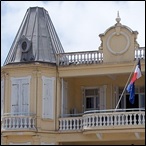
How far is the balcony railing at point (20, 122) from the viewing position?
28.5 metres

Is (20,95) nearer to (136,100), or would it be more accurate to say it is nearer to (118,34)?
(118,34)

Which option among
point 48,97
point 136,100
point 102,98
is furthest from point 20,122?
point 136,100

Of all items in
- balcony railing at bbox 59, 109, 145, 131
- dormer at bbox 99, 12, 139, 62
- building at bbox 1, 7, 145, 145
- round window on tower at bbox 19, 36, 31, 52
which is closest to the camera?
balcony railing at bbox 59, 109, 145, 131

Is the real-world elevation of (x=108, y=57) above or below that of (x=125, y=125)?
above

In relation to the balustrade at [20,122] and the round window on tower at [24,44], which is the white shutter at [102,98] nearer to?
the balustrade at [20,122]

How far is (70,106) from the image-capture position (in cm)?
3112

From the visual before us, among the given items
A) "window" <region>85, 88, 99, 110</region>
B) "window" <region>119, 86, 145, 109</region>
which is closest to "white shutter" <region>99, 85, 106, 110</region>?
"window" <region>85, 88, 99, 110</region>

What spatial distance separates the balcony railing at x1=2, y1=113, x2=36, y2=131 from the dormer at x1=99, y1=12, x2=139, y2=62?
5.17 meters

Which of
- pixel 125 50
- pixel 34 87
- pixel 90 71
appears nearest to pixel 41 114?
pixel 34 87

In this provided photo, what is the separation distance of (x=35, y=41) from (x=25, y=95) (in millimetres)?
3194

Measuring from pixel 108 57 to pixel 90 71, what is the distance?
125 centimetres

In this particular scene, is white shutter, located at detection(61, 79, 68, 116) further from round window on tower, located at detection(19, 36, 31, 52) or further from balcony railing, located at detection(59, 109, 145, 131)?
round window on tower, located at detection(19, 36, 31, 52)

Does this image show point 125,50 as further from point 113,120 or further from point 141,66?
point 113,120

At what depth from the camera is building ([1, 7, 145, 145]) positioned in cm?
2838
